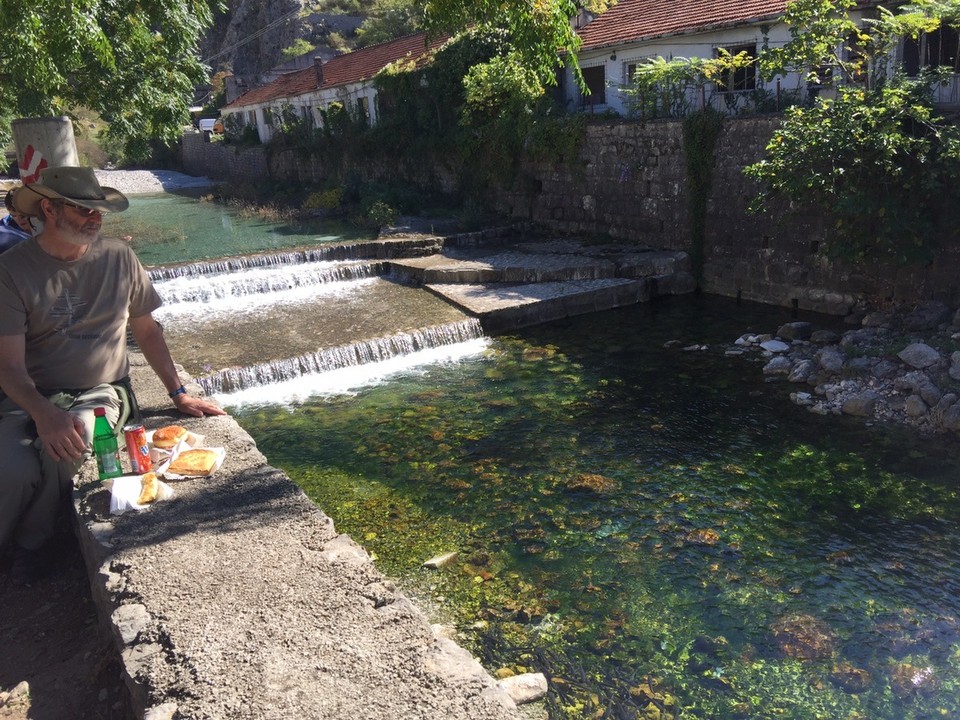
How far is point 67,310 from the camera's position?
3.99m

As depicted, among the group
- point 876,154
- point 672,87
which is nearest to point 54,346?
point 876,154

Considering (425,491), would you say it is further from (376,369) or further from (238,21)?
(238,21)

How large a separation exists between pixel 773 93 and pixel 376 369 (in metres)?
8.19

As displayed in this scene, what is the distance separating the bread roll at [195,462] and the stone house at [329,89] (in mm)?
18636

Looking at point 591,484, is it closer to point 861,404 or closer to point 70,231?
point 861,404

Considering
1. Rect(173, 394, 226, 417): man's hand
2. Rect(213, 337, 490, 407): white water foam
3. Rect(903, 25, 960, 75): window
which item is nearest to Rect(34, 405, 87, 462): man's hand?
Rect(173, 394, 226, 417): man's hand

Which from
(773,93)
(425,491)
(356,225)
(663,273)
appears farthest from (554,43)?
(356,225)

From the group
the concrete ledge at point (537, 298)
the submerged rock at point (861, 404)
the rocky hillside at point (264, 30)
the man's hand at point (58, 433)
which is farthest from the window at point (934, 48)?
the rocky hillside at point (264, 30)

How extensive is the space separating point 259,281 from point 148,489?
9.66 m

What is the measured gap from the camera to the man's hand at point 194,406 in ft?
16.0

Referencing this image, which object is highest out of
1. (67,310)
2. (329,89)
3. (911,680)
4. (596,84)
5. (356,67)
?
(356,67)

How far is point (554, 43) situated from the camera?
7219mm

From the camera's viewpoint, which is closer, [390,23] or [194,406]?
[194,406]

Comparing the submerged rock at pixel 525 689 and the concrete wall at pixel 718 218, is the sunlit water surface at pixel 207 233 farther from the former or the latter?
the submerged rock at pixel 525 689
